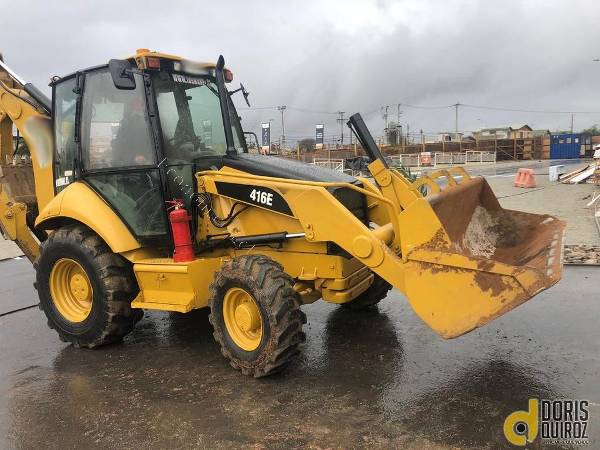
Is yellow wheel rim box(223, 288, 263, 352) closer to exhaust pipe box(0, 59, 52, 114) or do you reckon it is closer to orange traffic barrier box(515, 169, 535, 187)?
exhaust pipe box(0, 59, 52, 114)

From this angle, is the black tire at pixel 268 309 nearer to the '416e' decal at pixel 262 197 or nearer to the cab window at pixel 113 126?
the '416e' decal at pixel 262 197

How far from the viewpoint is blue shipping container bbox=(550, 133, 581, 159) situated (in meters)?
50.6

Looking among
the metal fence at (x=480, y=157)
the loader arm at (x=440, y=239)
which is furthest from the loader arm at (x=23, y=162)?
the metal fence at (x=480, y=157)

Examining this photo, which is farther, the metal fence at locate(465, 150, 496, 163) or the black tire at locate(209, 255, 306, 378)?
the metal fence at locate(465, 150, 496, 163)

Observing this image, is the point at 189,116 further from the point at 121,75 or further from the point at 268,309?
the point at 268,309

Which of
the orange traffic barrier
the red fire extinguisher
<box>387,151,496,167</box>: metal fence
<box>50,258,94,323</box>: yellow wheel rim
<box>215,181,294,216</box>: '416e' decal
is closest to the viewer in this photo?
<box>215,181,294,216</box>: '416e' decal

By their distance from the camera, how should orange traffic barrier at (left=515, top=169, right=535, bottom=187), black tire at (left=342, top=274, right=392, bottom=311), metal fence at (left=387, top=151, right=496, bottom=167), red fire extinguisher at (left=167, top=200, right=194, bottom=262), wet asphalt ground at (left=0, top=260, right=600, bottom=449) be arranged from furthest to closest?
metal fence at (left=387, top=151, right=496, bottom=167) < orange traffic barrier at (left=515, top=169, right=535, bottom=187) < black tire at (left=342, top=274, right=392, bottom=311) < red fire extinguisher at (left=167, top=200, right=194, bottom=262) < wet asphalt ground at (left=0, top=260, right=600, bottom=449)

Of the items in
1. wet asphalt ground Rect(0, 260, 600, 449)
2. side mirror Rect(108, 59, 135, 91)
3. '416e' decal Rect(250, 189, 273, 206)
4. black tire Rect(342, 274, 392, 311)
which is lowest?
wet asphalt ground Rect(0, 260, 600, 449)

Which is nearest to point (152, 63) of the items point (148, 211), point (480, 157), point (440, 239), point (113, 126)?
point (113, 126)

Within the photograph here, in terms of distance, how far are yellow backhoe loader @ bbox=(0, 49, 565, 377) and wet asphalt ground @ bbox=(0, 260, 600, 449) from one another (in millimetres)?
341

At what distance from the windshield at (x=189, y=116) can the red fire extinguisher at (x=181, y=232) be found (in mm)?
468

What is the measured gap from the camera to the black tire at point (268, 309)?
381cm

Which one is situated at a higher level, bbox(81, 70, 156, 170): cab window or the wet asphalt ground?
bbox(81, 70, 156, 170): cab window

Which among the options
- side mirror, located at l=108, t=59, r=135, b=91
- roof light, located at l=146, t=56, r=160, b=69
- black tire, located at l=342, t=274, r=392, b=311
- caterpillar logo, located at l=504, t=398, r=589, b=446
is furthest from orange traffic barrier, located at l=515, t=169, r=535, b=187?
side mirror, located at l=108, t=59, r=135, b=91
